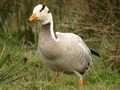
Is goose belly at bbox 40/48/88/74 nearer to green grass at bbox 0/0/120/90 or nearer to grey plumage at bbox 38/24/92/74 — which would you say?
grey plumage at bbox 38/24/92/74

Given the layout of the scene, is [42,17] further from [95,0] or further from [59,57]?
[95,0]

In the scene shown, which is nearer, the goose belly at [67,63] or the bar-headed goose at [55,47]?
the bar-headed goose at [55,47]

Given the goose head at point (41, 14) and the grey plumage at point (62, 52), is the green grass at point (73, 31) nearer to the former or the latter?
the grey plumage at point (62, 52)

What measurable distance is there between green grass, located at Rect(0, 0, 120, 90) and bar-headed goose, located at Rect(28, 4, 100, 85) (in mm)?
245

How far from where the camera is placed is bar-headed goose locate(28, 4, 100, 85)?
4676mm

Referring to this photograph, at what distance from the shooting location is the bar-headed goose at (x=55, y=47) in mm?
4676

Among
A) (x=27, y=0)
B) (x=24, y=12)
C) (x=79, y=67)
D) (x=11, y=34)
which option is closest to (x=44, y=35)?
(x=79, y=67)

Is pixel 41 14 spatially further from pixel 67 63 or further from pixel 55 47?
pixel 67 63

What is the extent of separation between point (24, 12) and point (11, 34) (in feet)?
4.90

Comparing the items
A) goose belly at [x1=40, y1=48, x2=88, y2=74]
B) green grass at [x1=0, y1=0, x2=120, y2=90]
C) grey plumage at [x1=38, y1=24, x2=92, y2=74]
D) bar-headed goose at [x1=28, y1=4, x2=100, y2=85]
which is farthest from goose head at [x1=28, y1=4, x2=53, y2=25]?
goose belly at [x1=40, y1=48, x2=88, y2=74]

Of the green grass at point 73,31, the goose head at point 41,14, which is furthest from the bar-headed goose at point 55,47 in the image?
the green grass at point 73,31

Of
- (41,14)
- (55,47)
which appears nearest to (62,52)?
(55,47)

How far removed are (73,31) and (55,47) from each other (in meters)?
2.22

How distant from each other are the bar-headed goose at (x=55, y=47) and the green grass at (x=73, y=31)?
0.80 feet
